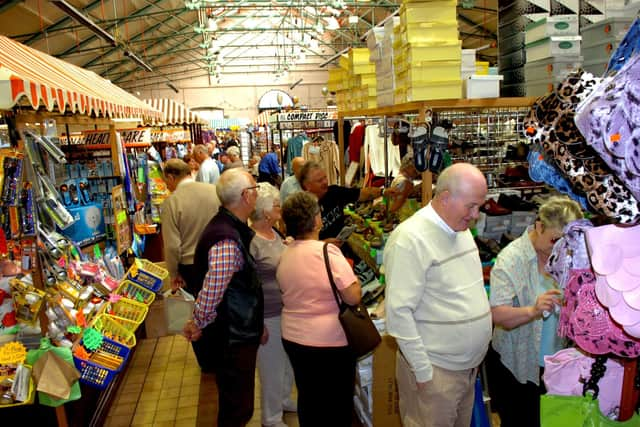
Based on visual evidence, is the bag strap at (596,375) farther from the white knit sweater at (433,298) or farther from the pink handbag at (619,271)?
the white knit sweater at (433,298)

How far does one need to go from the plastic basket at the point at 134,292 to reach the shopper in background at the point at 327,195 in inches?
63.4

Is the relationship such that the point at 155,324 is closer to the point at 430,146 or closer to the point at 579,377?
the point at 430,146

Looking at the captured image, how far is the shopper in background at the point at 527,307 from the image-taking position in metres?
2.22

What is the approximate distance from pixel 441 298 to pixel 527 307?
14.3 inches

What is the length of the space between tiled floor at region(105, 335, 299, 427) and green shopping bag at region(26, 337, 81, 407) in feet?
3.33

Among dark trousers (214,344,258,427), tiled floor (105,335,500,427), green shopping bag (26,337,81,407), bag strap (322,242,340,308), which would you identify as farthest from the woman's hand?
green shopping bag (26,337,81,407)

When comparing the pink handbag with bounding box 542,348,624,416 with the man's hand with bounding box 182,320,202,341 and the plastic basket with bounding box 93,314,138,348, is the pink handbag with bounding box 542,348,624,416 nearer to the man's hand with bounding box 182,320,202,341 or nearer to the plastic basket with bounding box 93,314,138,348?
the man's hand with bounding box 182,320,202,341

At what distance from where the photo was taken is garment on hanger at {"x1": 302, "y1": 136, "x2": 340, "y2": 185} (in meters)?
7.42

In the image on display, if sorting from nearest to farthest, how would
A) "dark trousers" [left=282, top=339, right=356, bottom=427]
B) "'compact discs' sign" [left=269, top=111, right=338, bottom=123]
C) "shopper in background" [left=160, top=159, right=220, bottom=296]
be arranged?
"dark trousers" [left=282, top=339, right=356, bottom=427] → "shopper in background" [left=160, top=159, right=220, bottom=296] → "'compact discs' sign" [left=269, top=111, right=338, bottom=123]

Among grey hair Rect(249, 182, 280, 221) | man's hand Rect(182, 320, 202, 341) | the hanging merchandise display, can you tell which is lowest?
man's hand Rect(182, 320, 202, 341)

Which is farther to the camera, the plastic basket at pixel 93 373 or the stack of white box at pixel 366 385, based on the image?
the stack of white box at pixel 366 385

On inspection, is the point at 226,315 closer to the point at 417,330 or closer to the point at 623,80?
the point at 417,330

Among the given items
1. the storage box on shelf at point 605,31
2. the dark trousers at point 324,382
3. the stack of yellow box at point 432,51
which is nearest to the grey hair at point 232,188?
the dark trousers at point 324,382

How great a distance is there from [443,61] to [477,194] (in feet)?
4.45
